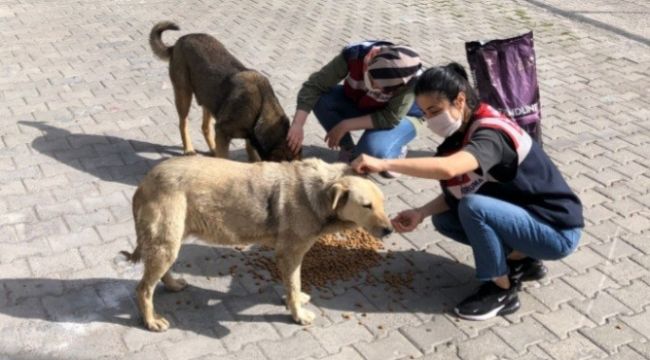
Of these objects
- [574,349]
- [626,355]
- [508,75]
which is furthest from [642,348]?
[508,75]

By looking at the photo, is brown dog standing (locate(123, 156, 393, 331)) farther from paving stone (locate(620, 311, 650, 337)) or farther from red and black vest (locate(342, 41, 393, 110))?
red and black vest (locate(342, 41, 393, 110))

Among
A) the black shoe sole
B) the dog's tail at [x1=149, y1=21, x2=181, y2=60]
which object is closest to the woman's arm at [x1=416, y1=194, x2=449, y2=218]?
the black shoe sole

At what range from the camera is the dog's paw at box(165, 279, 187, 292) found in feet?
16.5

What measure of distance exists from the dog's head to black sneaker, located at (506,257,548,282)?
129 cm

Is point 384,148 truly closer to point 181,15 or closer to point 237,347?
point 237,347

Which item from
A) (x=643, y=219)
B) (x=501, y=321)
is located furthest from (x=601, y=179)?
(x=501, y=321)

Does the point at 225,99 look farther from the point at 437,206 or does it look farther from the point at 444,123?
the point at 444,123

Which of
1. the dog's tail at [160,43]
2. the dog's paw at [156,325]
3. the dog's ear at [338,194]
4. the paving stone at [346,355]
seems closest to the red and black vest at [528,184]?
the dog's ear at [338,194]

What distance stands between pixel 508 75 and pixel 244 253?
277 centimetres

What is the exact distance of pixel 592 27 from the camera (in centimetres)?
1201

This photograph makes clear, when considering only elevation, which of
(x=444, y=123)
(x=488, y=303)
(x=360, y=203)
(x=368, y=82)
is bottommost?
(x=488, y=303)

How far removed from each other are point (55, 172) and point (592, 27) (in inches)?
365

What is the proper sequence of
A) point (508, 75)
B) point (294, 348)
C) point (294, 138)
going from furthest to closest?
point (508, 75) → point (294, 138) → point (294, 348)

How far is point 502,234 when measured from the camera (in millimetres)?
4711
